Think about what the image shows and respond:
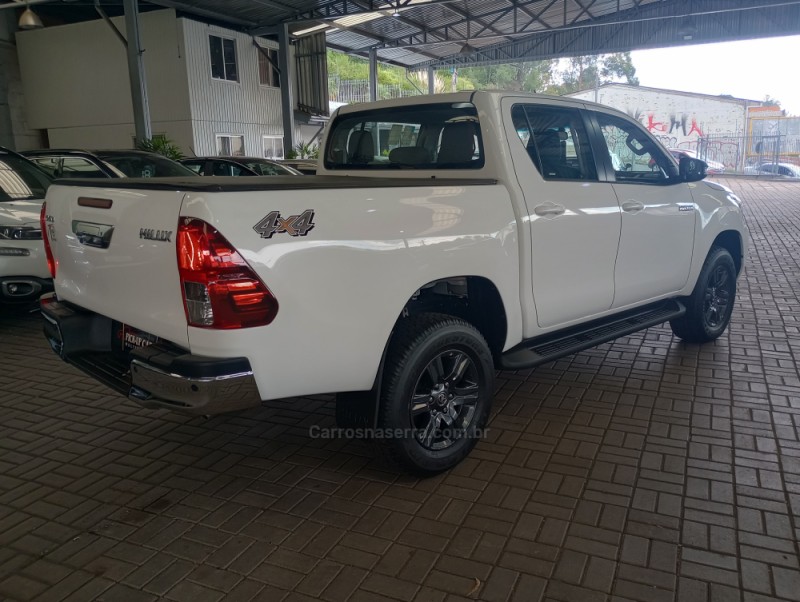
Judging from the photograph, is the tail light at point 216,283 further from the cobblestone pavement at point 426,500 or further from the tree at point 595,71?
the tree at point 595,71

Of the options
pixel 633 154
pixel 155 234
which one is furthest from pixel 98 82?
pixel 155 234

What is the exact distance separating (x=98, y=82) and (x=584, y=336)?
21311mm

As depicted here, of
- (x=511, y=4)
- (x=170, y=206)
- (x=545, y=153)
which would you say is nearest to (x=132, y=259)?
(x=170, y=206)

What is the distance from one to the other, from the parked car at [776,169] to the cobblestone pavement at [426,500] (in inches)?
1146

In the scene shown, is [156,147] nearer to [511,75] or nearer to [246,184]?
[246,184]

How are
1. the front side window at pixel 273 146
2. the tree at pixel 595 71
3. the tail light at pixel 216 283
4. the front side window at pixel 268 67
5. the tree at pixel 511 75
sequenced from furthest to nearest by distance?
the tree at pixel 595 71, the tree at pixel 511 75, the front side window at pixel 273 146, the front side window at pixel 268 67, the tail light at pixel 216 283

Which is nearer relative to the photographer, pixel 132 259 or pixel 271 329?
pixel 271 329

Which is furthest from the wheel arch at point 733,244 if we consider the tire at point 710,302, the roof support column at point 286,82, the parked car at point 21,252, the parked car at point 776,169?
the parked car at point 776,169

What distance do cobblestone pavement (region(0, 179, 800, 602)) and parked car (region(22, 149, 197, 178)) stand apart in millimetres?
3738

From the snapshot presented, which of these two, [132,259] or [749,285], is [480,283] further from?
[749,285]

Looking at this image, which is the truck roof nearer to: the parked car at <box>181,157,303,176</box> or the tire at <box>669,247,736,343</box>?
the tire at <box>669,247,736,343</box>

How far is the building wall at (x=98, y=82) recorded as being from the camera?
19.9m

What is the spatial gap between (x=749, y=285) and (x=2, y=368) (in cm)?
815

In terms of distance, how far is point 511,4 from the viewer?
22.2m
